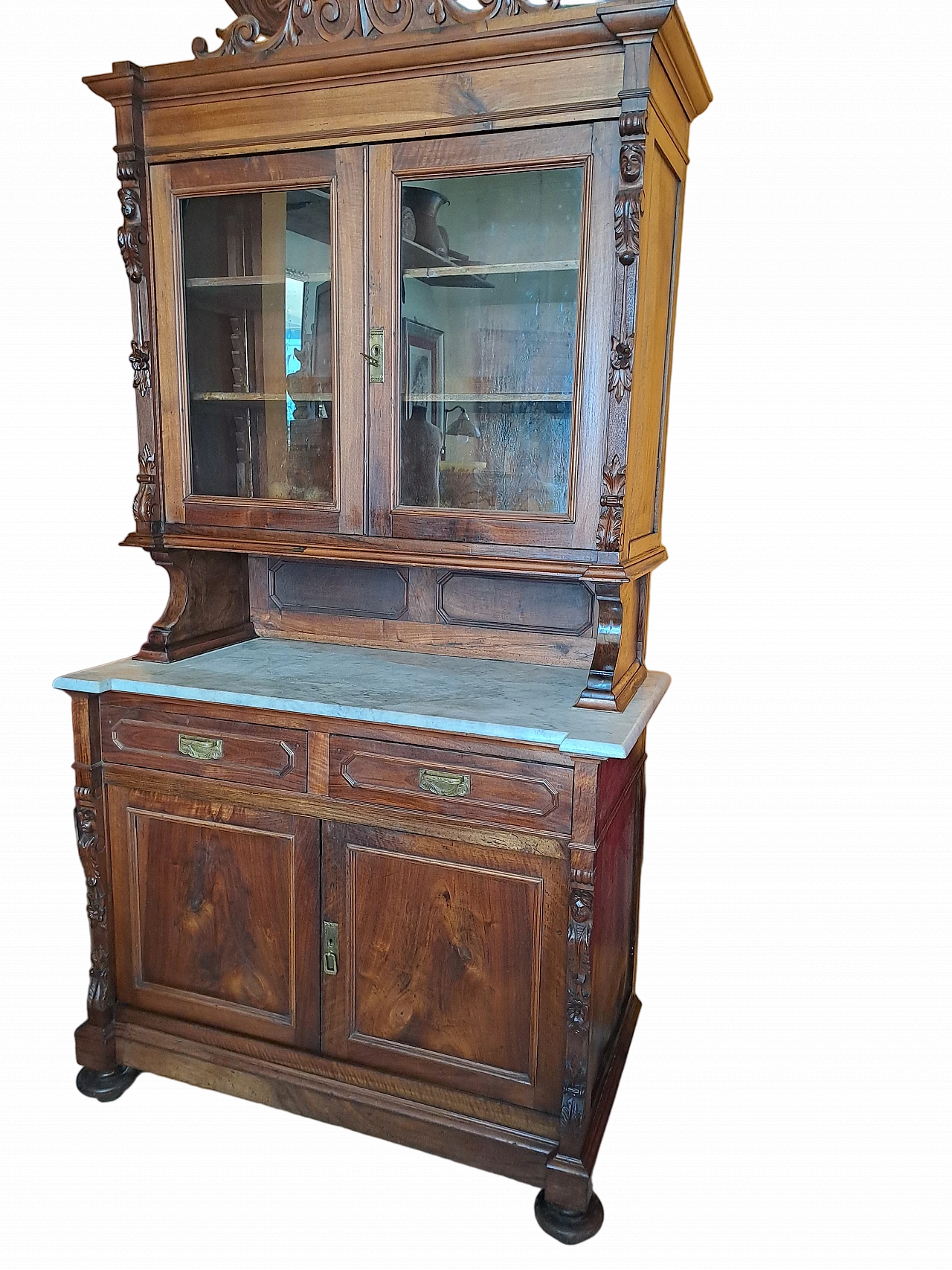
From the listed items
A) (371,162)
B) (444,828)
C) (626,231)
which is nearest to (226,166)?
(371,162)

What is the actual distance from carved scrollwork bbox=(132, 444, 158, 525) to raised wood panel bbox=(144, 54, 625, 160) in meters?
0.76

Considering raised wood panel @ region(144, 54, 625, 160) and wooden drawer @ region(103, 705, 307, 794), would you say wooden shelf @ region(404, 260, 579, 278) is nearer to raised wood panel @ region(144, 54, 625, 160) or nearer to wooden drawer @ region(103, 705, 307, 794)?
raised wood panel @ region(144, 54, 625, 160)

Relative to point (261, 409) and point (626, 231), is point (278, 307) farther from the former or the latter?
point (626, 231)

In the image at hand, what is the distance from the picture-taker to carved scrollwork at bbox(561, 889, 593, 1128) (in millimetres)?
1985

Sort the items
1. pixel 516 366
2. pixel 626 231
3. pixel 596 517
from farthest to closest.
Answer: pixel 516 366 → pixel 596 517 → pixel 626 231

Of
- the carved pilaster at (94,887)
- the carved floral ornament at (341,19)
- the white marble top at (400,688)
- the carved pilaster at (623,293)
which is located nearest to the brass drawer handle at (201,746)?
the white marble top at (400,688)

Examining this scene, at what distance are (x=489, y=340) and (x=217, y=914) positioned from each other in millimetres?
1619

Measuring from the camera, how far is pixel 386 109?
2105 millimetres

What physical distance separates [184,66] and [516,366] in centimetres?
110

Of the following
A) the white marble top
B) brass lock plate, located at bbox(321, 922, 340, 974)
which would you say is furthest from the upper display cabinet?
brass lock plate, located at bbox(321, 922, 340, 974)

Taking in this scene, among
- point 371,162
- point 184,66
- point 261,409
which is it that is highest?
point 184,66

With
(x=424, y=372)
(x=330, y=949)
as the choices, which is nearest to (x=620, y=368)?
(x=424, y=372)

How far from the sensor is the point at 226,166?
7.49 ft

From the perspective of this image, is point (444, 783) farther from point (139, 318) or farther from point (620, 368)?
point (139, 318)
